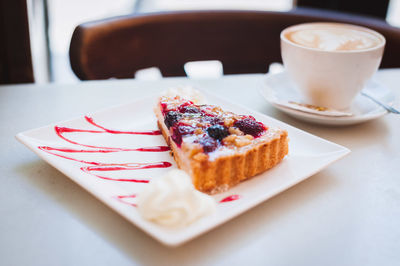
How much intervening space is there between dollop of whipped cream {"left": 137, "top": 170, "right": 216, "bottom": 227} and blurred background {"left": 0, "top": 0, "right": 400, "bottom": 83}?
1542 millimetres

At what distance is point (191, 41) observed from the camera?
221cm

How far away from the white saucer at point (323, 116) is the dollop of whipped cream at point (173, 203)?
2.05 feet

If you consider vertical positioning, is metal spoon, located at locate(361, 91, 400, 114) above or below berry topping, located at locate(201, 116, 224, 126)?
below

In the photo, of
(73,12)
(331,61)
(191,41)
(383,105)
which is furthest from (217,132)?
(73,12)

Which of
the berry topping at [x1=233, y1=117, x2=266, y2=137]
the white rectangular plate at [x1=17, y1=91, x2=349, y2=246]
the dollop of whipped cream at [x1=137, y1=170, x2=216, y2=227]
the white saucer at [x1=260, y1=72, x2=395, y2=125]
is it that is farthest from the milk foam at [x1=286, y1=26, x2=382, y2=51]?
the dollop of whipped cream at [x1=137, y1=170, x2=216, y2=227]

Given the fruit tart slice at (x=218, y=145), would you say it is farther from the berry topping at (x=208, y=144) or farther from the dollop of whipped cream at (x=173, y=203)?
the dollop of whipped cream at (x=173, y=203)

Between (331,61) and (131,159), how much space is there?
723 millimetres

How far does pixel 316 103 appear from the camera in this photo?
1.50 metres

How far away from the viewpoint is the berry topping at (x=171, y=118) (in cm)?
120

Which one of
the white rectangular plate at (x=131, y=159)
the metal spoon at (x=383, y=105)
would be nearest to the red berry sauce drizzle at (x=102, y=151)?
the white rectangular plate at (x=131, y=159)

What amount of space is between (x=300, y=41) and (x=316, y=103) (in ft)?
0.77

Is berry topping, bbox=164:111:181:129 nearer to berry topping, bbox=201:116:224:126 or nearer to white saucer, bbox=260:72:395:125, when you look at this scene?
berry topping, bbox=201:116:224:126

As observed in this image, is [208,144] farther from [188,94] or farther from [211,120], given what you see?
[188,94]

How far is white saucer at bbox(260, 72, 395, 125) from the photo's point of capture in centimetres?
137
